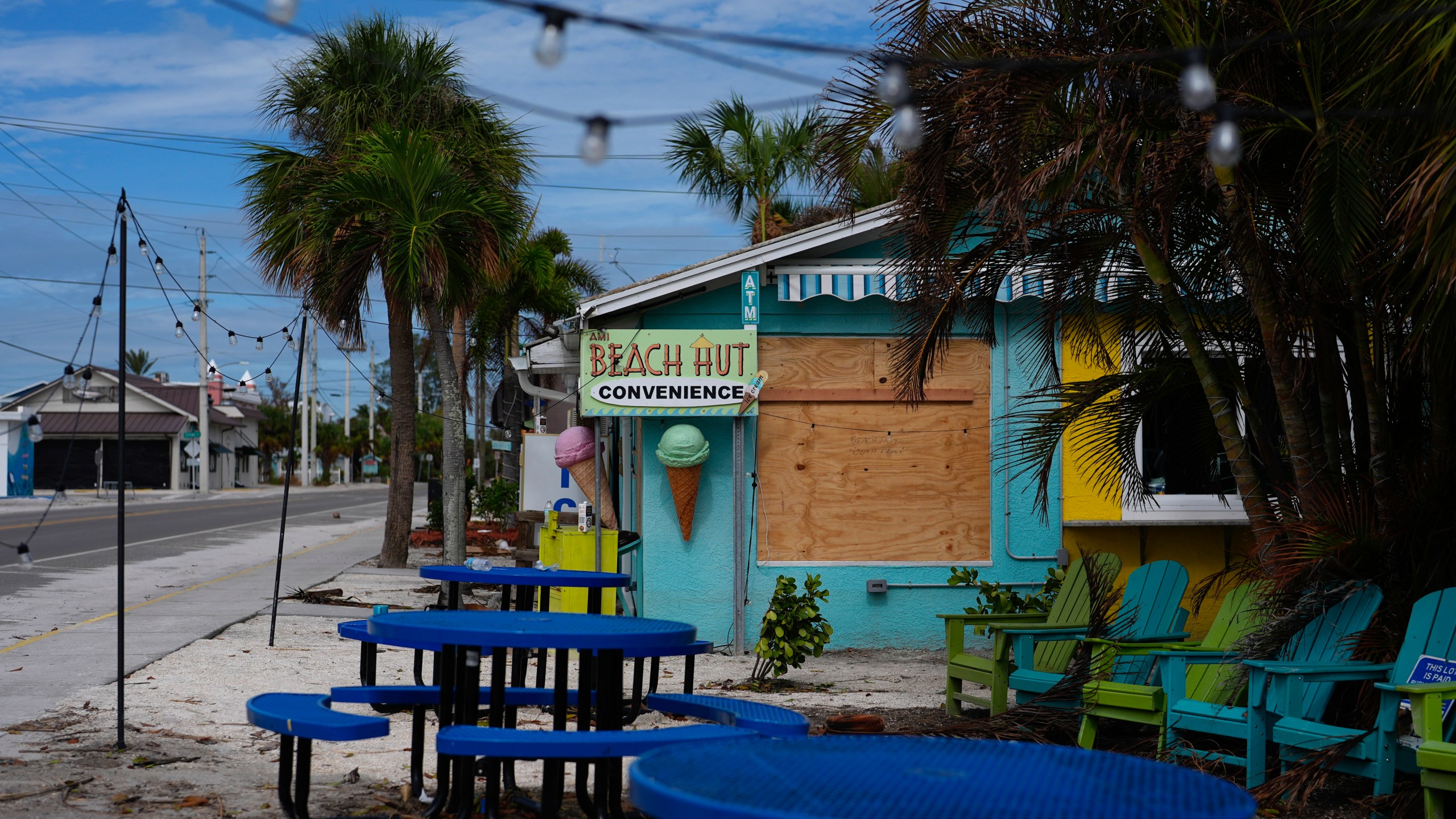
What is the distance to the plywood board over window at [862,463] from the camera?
10828mm

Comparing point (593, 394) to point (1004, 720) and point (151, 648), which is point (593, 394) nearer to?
point (151, 648)

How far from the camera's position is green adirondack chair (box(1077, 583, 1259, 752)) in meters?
6.31

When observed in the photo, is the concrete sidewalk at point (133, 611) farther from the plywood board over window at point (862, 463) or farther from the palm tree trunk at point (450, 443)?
the plywood board over window at point (862, 463)

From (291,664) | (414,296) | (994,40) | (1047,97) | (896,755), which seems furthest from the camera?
(414,296)

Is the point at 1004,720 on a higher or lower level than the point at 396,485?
lower

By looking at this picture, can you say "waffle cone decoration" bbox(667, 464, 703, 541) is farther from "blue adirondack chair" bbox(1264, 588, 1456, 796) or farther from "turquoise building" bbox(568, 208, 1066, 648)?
"blue adirondack chair" bbox(1264, 588, 1456, 796)

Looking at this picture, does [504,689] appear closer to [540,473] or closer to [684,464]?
[684,464]

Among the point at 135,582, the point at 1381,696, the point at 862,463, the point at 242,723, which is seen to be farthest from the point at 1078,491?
the point at 135,582

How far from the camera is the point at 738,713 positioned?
15.9 feet

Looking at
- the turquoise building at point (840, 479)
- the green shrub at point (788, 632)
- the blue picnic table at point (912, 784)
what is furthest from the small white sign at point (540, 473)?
the blue picnic table at point (912, 784)

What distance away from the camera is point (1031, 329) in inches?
435

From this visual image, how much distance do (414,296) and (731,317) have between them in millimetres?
3607

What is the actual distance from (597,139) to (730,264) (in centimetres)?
455

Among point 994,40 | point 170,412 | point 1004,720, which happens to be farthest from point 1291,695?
point 170,412
